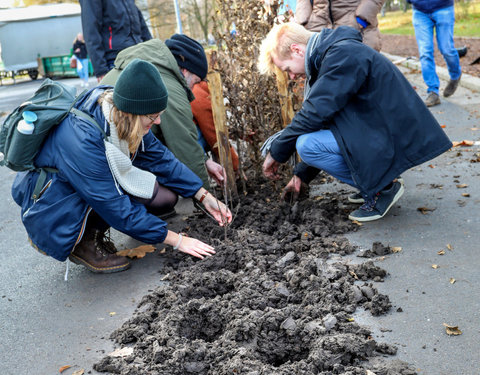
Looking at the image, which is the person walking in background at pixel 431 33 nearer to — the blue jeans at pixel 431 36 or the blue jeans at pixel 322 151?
the blue jeans at pixel 431 36

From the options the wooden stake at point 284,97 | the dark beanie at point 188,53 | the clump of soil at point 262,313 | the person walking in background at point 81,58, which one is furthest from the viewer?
the person walking in background at point 81,58

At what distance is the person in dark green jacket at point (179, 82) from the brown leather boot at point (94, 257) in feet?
3.11

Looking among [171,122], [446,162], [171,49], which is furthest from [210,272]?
[446,162]

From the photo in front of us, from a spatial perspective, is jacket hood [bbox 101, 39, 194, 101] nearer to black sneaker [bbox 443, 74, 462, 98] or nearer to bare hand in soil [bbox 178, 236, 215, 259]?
bare hand in soil [bbox 178, 236, 215, 259]

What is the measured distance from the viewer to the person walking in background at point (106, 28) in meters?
5.42

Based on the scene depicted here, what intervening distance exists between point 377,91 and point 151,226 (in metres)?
1.79

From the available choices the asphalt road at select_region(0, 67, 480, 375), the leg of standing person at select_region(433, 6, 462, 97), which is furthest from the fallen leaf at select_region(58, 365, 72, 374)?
the leg of standing person at select_region(433, 6, 462, 97)

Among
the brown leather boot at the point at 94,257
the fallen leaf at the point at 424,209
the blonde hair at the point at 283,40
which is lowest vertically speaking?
the brown leather boot at the point at 94,257

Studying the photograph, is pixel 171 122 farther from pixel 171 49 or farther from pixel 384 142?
pixel 384 142

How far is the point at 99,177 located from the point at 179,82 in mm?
1309

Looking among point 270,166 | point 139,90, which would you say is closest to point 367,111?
point 270,166

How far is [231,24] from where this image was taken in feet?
15.0

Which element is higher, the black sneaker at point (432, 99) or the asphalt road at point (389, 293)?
the asphalt road at point (389, 293)

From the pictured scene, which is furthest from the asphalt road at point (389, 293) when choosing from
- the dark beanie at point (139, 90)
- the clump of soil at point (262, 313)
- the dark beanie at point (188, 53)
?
the dark beanie at point (188, 53)
